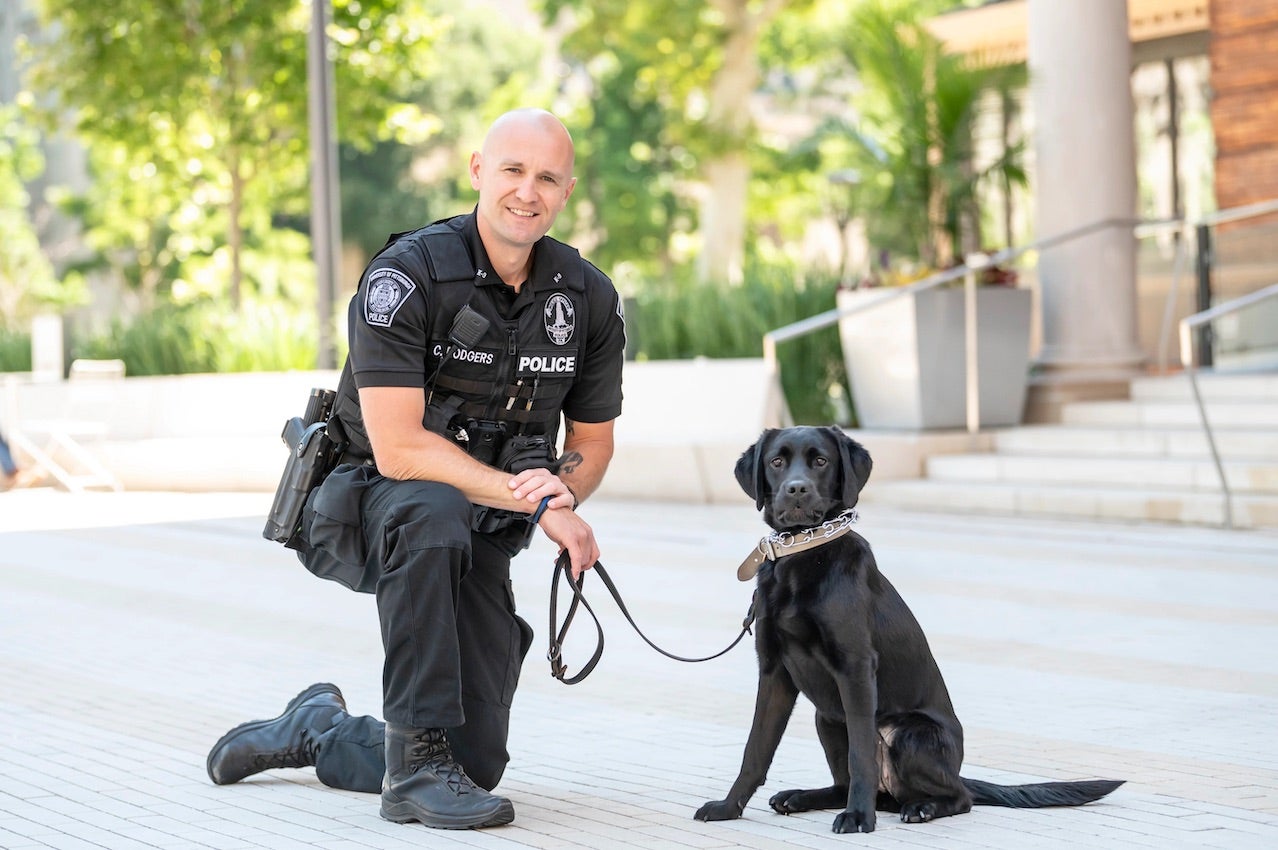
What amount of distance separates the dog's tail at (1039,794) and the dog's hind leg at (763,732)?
0.50 meters

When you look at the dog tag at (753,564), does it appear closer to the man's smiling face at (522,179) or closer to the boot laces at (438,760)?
the boot laces at (438,760)

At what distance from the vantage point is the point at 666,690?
6.21 meters

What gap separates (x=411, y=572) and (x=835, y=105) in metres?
51.0

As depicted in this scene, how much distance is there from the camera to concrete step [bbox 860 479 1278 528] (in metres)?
10.3

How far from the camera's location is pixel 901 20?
14.1 meters

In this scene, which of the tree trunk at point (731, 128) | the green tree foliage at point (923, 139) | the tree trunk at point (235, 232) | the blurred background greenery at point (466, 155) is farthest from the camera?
the tree trunk at point (731, 128)

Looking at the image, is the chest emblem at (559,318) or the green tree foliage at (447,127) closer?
the chest emblem at (559,318)


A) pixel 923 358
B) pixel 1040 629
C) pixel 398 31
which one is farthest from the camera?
pixel 398 31

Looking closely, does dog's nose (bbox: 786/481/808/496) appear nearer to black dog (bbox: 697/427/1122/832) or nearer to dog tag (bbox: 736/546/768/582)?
black dog (bbox: 697/427/1122/832)

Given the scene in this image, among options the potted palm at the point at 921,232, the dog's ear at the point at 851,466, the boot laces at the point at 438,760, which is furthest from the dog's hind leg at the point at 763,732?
the potted palm at the point at 921,232

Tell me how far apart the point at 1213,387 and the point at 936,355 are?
6.46 feet

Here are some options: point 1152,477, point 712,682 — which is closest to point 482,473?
point 712,682

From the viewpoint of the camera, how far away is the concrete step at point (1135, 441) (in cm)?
1112

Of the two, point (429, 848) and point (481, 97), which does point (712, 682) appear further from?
point (481, 97)
